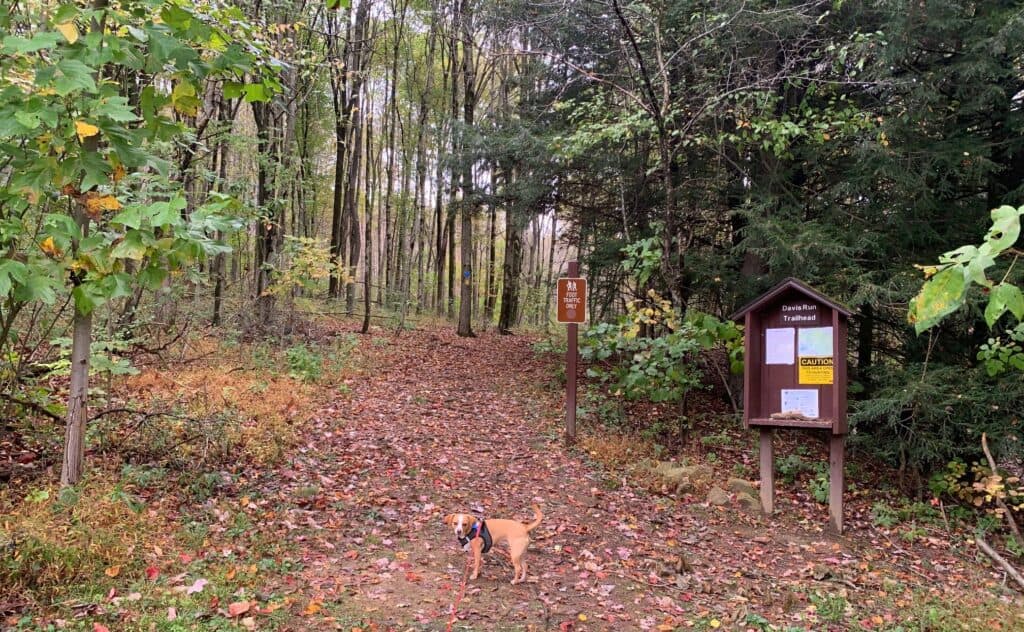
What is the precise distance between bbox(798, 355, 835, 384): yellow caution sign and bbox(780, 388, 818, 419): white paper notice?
12cm

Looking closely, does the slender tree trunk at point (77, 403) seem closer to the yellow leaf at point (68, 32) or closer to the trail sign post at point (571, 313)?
the yellow leaf at point (68, 32)

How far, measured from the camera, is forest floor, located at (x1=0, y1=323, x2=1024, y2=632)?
3.80 m

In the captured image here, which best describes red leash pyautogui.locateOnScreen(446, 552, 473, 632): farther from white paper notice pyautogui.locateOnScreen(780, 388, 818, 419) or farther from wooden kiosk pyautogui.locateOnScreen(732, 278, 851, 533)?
white paper notice pyautogui.locateOnScreen(780, 388, 818, 419)

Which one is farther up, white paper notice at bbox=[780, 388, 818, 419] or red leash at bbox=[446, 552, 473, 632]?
white paper notice at bbox=[780, 388, 818, 419]

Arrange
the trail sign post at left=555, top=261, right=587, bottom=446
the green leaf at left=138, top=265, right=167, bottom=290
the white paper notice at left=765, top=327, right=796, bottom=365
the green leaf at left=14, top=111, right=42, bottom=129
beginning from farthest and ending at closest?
the trail sign post at left=555, top=261, right=587, bottom=446 < the white paper notice at left=765, top=327, right=796, bottom=365 < the green leaf at left=138, top=265, right=167, bottom=290 < the green leaf at left=14, top=111, right=42, bottom=129

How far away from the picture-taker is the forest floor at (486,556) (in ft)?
12.5

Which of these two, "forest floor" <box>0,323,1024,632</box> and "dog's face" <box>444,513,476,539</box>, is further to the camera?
"dog's face" <box>444,513,476,539</box>

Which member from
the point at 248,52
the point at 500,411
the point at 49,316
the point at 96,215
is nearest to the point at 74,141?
the point at 96,215

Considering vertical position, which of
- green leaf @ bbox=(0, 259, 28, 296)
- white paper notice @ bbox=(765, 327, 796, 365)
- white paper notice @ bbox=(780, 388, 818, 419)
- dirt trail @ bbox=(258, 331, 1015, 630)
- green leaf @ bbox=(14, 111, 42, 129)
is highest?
green leaf @ bbox=(14, 111, 42, 129)

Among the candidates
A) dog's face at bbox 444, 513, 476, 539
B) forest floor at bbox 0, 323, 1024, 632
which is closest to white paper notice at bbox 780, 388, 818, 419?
forest floor at bbox 0, 323, 1024, 632

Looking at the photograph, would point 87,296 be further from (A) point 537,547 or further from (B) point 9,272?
(A) point 537,547

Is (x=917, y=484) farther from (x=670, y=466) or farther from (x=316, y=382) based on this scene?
(x=316, y=382)

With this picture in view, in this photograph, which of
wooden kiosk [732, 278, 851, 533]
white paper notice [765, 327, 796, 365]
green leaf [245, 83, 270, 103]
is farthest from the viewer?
white paper notice [765, 327, 796, 365]

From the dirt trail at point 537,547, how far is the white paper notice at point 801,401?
1.26 metres
